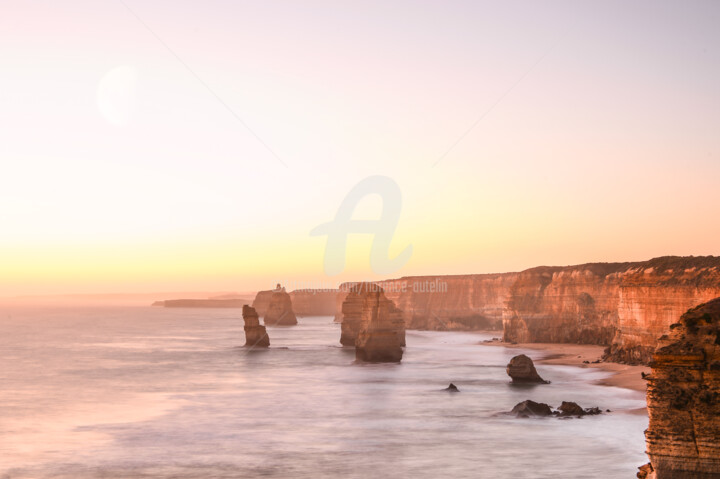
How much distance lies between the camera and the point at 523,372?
5694 centimetres

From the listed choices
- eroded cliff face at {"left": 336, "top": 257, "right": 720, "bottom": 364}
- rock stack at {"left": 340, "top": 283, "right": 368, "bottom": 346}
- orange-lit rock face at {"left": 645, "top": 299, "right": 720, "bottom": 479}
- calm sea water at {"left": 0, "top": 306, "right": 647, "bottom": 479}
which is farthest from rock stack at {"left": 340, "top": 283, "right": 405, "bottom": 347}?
orange-lit rock face at {"left": 645, "top": 299, "right": 720, "bottom": 479}

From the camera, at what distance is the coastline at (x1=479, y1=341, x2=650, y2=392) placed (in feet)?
181

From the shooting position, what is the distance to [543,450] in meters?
33.2

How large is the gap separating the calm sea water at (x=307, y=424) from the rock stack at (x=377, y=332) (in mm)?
2496

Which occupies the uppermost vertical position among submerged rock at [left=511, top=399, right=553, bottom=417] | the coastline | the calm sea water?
the coastline

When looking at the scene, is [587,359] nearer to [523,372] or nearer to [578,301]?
[523,372]

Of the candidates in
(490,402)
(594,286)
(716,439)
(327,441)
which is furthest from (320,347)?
(716,439)

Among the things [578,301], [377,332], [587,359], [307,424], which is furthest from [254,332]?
[307,424]

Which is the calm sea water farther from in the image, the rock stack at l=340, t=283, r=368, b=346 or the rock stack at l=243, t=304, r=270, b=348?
the rock stack at l=340, t=283, r=368, b=346

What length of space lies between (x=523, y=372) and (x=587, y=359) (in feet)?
70.4

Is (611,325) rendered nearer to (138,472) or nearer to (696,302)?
(696,302)

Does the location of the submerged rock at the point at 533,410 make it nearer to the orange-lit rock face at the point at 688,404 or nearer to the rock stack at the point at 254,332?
the orange-lit rock face at the point at 688,404

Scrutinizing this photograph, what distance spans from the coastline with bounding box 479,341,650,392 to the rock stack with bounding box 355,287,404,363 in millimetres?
15377

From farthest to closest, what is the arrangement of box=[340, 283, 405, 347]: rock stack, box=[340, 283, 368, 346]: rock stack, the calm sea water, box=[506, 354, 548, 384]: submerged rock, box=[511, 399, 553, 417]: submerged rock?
box=[340, 283, 368, 346]: rock stack < box=[340, 283, 405, 347]: rock stack < box=[506, 354, 548, 384]: submerged rock < box=[511, 399, 553, 417]: submerged rock < the calm sea water
